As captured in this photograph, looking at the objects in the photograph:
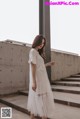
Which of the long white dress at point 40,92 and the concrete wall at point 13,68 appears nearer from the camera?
the long white dress at point 40,92

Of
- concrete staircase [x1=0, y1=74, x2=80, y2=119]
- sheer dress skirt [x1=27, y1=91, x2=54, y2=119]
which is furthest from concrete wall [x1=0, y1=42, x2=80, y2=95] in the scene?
sheer dress skirt [x1=27, y1=91, x2=54, y2=119]

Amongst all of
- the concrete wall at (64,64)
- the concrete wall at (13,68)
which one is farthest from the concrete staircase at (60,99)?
the concrete wall at (64,64)

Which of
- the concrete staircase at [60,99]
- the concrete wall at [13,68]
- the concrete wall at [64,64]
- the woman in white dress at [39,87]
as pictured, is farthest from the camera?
the concrete wall at [64,64]

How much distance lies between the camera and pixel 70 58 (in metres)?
7.82

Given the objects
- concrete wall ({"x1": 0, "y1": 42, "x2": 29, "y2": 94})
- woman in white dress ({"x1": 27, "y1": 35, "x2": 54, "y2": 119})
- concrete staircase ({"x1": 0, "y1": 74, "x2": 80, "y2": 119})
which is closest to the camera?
woman in white dress ({"x1": 27, "y1": 35, "x2": 54, "y2": 119})

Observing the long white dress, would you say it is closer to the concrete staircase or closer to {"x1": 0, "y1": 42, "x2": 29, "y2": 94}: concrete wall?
the concrete staircase

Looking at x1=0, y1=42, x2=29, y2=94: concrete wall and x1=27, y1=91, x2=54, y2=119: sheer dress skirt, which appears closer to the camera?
x1=27, y1=91, x2=54, y2=119: sheer dress skirt

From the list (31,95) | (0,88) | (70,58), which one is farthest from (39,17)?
(31,95)

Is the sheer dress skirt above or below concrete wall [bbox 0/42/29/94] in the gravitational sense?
below

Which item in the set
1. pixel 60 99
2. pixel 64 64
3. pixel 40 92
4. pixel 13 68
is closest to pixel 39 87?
pixel 40 92

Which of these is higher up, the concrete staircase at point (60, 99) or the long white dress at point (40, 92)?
the long white dress at point (40, 92)

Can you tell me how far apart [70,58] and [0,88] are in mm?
3363

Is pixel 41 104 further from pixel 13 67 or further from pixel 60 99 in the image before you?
pixel 13 67

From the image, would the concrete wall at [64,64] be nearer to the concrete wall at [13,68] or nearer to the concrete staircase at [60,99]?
the concrete staircase at [60,99]
